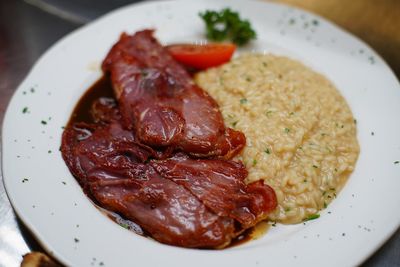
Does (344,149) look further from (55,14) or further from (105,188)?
(55,14)

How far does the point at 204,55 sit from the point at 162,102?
1121 mm

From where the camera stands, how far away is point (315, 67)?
18.4 ft

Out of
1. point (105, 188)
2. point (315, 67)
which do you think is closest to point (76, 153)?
point (105, 188)

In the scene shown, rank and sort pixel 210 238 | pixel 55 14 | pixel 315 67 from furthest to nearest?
pixel 55 14, pixel 315 67, pixel 210 238

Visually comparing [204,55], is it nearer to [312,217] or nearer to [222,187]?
[222,187]

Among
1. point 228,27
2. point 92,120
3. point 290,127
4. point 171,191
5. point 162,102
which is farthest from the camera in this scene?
point 228,27

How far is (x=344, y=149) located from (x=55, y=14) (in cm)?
461

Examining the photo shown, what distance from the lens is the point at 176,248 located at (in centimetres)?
377

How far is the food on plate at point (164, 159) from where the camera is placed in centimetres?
390

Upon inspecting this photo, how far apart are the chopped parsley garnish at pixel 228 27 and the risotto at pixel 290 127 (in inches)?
20.9

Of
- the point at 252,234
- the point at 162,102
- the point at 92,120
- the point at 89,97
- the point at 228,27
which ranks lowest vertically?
the point at 252,234

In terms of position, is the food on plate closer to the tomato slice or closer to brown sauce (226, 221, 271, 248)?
brown sauce (226, 221, 271, 248)

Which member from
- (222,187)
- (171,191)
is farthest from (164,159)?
(222,187)

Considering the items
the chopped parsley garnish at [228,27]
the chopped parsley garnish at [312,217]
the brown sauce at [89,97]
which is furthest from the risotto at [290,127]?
the brown sauce at [89,97]
